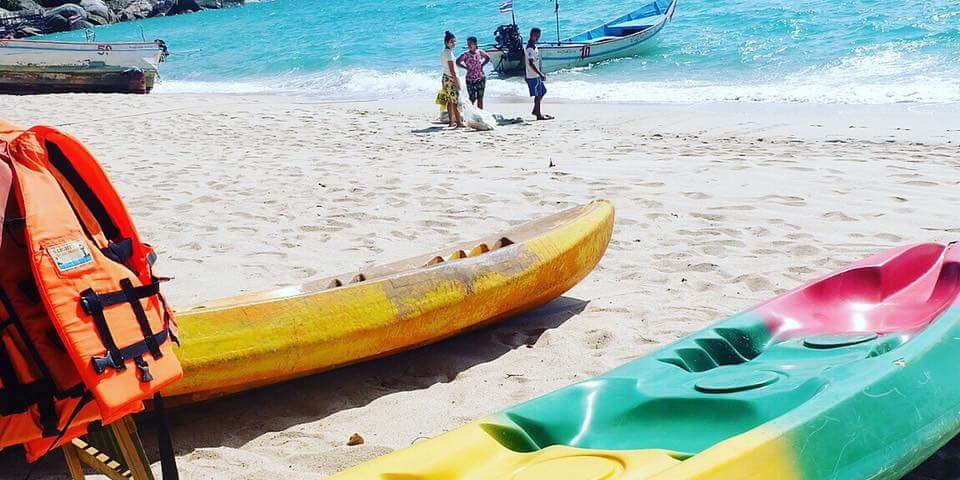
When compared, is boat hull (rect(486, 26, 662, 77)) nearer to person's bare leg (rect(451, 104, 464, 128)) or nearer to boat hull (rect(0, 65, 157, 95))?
person's bare leg (rect(451, 104, 464, 128))

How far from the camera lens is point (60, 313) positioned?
2039mm

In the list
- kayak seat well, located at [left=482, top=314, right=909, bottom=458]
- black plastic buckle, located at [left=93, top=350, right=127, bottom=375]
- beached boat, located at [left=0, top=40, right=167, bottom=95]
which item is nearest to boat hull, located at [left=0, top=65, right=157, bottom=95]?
beached boat, located at [left=0, top=40, right=167, bottom=95]

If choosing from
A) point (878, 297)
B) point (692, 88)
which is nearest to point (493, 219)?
point (878, 297)

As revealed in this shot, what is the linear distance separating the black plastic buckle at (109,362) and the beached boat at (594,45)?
1454 cm

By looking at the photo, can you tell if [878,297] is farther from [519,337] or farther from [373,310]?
[373,310]

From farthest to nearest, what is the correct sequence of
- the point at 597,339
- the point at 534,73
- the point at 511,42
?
the point at 511,42
the point at 534,73
the point at 597,339

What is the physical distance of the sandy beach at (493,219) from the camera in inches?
143

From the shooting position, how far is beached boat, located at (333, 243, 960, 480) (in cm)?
240

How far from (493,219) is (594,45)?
13.2 m

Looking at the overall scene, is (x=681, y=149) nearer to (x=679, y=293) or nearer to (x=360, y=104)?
(x=679, y=293)

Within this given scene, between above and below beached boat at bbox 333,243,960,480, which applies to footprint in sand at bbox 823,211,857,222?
below

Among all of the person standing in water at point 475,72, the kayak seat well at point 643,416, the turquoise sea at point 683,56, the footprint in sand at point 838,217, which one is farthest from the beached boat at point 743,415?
the turquoise sea at point 683,56

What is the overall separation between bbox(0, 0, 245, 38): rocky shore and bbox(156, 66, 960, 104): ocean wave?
2602cm

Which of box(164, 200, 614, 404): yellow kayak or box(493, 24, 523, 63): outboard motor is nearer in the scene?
box(164, 200, 614, 404): yellow kayak
